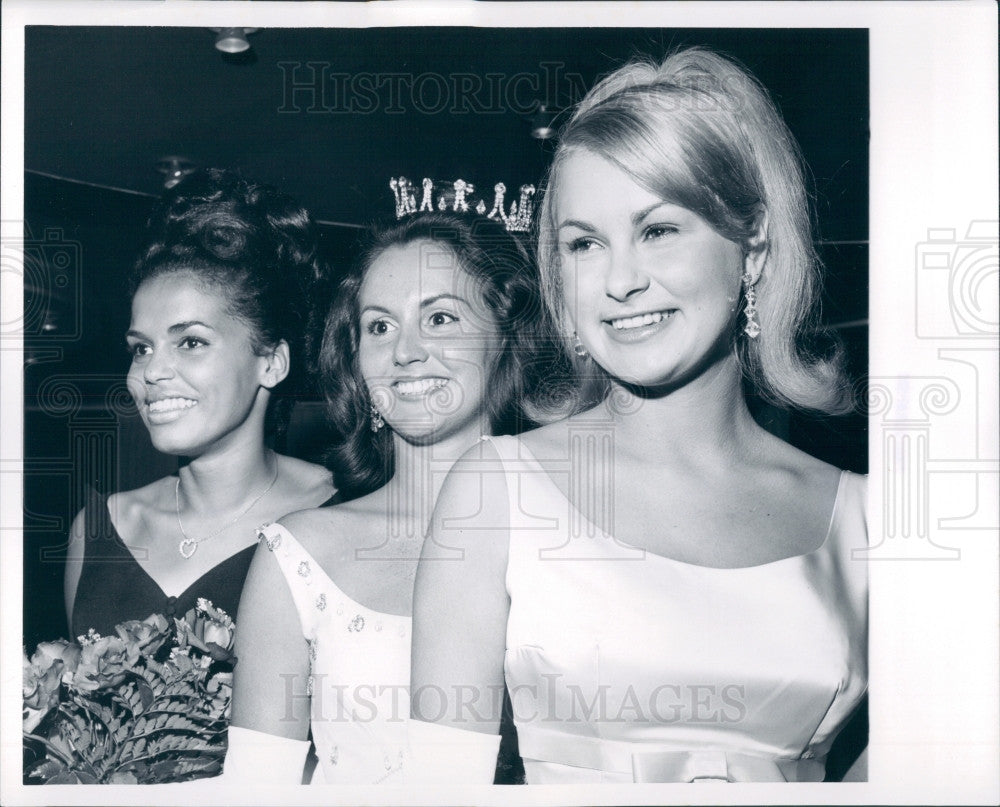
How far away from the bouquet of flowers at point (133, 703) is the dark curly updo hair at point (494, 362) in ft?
1.67


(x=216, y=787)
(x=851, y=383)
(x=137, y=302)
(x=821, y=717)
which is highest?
(x=137, y=302)

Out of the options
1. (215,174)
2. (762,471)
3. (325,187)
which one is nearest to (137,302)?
(215,174)

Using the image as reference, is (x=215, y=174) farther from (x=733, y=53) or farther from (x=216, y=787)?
(x=216, y=787)

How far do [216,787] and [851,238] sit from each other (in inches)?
79.6

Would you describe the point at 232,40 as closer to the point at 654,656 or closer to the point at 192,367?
the point at 192,367

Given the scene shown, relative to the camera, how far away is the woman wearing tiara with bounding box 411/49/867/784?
2170mm

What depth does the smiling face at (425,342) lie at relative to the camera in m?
2.20

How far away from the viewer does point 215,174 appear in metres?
2.25

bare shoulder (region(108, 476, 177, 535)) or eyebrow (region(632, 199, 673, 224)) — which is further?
bare shoulder (region(108, 476, 177, 535))

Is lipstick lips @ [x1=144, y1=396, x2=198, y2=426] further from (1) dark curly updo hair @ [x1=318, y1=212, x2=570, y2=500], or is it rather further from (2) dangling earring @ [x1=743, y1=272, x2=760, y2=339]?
(2) dangling earring @ [x1=743, y1=272, x2=760, y2=339]

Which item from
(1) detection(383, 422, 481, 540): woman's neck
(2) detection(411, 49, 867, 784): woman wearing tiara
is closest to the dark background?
(2) detection(411, 49, 867, 784): woman wearing tiara

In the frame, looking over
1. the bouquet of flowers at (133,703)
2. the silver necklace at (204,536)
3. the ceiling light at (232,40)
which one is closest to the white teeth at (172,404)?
the silver necklace at (204,536)

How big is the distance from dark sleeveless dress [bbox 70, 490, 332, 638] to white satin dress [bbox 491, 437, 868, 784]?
22.3 inches

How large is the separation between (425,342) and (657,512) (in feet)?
2.22
